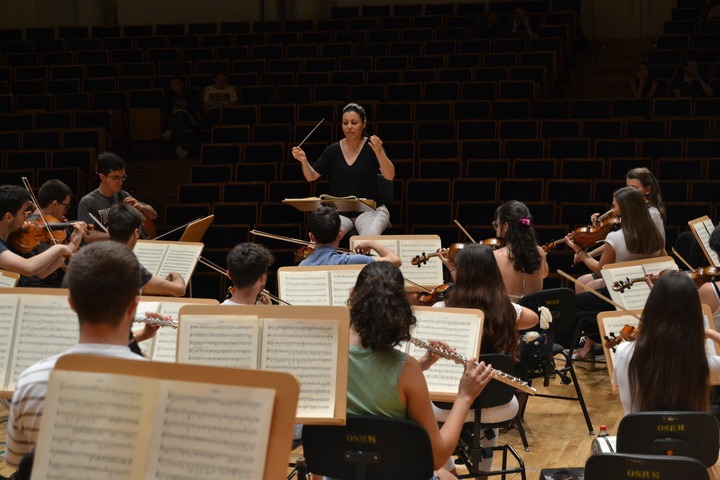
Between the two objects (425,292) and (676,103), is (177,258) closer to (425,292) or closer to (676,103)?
(425,292)

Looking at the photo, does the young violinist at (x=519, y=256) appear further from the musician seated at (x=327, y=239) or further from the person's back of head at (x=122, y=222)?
the person's back of head at (x=122, y=222)

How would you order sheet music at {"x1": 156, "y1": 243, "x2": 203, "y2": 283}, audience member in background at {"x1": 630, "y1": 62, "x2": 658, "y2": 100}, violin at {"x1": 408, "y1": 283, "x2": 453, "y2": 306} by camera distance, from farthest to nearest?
audience member in background at {"x1": 630, "y1": 62, "x2": 658, "y2": 100}
sheet music at {"x1": 156, "y1": 243, "x2": 203, "y2": 283}
violin at {"x1": 408, "y1": 283, "x2": 453, "y2": 306}

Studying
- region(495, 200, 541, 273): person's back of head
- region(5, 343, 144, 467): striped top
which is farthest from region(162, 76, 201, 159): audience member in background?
region(5, 343, 144, 467): striped top

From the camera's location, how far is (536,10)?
1185 cm

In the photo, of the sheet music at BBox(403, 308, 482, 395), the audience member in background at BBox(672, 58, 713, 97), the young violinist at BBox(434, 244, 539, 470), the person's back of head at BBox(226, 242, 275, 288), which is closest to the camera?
the sheet music at BBox(403, 308, 482, 395)

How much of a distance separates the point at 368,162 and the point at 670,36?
5956mm

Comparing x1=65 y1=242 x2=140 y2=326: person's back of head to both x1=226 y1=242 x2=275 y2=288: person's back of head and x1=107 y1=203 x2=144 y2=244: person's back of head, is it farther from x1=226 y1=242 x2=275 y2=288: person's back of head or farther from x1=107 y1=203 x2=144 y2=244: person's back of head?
x1=107 y1=203 x2=144 y2=244: person's back of head

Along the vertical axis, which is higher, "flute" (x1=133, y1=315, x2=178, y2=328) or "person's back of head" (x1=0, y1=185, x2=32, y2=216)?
"person's back of head" (x1=0, y1=185, x2=32, y2=216)

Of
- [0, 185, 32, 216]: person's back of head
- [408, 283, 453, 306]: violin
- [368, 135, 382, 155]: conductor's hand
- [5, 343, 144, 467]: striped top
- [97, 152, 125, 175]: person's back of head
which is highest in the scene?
[368, 135, 382, 155]: conductor's hand

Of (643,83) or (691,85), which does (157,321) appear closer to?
(691,85)

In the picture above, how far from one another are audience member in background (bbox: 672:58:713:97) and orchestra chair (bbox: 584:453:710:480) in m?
8.11

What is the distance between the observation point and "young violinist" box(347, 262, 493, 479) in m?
2.68

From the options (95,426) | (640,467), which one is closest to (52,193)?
(95,426)

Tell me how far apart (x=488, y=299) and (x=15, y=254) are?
2448 millimetres
